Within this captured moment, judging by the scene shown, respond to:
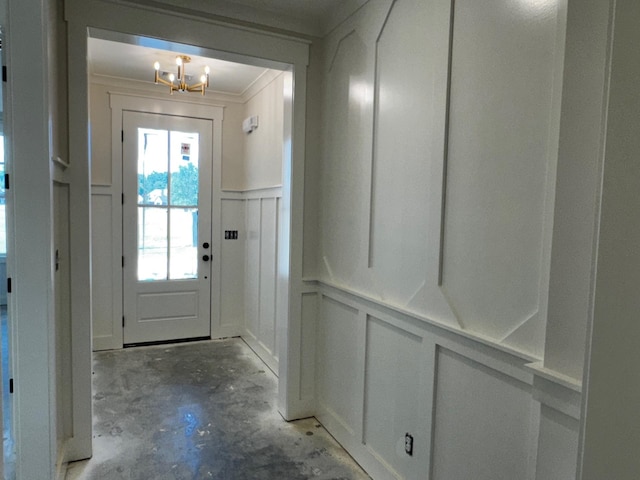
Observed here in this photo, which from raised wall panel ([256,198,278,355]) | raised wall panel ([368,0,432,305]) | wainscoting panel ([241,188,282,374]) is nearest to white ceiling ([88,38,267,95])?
wainscoting panel ([241,188,282,374])

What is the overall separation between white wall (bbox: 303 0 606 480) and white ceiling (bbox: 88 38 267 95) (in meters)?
1.40

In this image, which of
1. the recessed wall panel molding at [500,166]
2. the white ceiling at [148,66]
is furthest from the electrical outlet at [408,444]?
the white ceiling at [148,66]

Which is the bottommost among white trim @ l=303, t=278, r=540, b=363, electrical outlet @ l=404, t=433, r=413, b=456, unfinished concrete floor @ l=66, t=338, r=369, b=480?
unfinished concrete floor @ l=66, t=338, r=369, b=480

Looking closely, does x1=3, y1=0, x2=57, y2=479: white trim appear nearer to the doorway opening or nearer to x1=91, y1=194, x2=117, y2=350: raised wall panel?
the doorway opening

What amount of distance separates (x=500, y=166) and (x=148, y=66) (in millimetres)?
3395

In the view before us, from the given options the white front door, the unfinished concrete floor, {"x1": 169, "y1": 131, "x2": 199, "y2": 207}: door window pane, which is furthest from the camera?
{"x1": 169, "y1": 131, "x2": 199, "y2": 207}: door window pane

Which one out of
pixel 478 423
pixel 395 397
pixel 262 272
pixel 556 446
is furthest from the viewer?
pixel 262 272

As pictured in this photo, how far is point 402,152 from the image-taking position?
6.72ft

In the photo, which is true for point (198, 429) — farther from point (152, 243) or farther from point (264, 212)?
point (152, 243)

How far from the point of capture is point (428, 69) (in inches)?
73.2

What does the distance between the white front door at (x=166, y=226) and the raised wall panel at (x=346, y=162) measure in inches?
83.8

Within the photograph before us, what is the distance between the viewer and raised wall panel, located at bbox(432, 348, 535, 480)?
4.66ft

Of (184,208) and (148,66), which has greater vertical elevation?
(148,66)

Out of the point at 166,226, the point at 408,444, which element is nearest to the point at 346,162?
the point at 408,444
